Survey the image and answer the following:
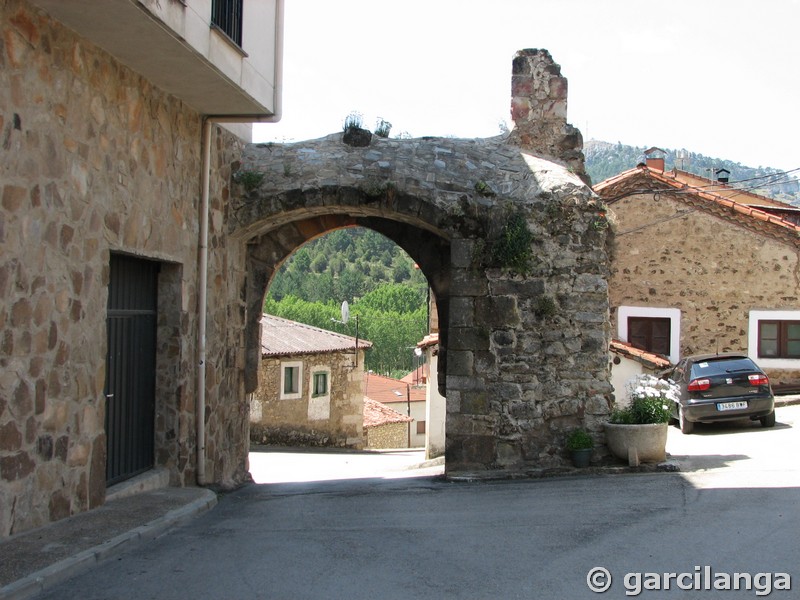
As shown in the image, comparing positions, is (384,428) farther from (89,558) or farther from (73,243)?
(89,558)

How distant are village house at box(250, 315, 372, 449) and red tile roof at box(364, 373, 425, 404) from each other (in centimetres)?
2144

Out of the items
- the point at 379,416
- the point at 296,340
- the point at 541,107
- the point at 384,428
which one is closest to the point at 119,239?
the point at 541,107

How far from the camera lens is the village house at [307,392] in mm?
22953

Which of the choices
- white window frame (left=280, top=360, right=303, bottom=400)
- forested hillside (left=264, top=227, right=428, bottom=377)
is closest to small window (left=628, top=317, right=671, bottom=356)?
white window frame (left=280, top=360, right=303, bottom=400)

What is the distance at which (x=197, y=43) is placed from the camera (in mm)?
6777

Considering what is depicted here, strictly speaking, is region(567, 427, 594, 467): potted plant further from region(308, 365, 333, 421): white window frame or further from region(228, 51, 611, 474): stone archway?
region(308, 365, 333, 421): white window frame

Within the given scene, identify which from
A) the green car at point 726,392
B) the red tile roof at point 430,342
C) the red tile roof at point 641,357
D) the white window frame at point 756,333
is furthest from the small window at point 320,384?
the green car at point 726,392

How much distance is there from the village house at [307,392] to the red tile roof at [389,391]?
70.3 ft

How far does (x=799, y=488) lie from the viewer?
7375 mm

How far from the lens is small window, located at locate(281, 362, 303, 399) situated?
76.2 ft

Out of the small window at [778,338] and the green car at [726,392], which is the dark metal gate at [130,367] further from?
the small window at [778,338]

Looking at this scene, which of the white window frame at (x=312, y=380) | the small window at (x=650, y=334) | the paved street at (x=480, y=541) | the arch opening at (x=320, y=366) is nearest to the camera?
the paved street at (x=480, y=541)

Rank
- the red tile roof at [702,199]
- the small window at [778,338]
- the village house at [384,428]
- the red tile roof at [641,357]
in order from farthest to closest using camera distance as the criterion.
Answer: the village house at [384,428] < the small window at [778,338] < the red tile roof at [702,199] < the red tile roof at [641,357]

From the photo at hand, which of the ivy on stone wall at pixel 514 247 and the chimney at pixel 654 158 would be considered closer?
the ivy on stone wall at pixel 514 247
